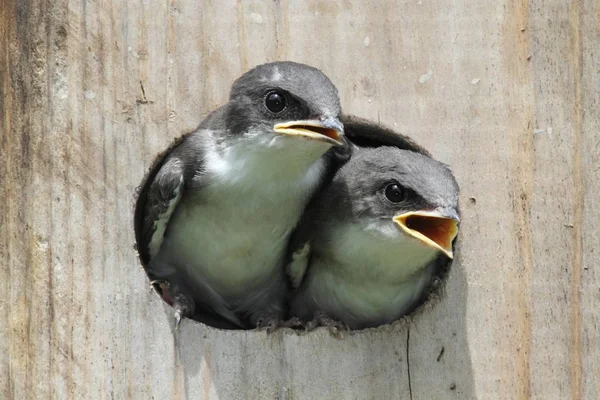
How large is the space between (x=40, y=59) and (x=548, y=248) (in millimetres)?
1665

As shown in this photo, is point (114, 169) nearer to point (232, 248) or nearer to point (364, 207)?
point (232, 248)

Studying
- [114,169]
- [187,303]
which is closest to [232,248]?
[187,303]

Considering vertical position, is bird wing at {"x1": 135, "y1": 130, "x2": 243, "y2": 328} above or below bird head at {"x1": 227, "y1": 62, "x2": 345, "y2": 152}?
below

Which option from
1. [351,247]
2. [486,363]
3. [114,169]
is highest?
[114,169]

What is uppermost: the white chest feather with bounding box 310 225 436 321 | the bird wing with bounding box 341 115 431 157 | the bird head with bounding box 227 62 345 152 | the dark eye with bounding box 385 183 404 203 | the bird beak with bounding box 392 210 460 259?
the bird head with bounding box 227 62 345 152

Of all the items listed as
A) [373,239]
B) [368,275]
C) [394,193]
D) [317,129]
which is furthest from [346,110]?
[368,275]

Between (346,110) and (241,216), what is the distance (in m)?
0.49

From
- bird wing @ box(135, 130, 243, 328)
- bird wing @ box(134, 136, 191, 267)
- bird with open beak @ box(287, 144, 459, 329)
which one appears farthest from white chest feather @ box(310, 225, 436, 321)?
bird wing @ box(134, 136, 191, 267)

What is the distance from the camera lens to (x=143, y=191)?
3773 mm

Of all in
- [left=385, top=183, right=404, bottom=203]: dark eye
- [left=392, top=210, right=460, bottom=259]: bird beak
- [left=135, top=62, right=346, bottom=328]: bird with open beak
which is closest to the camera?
[left=392, top=210, right=460, bottom=259]: bird beak

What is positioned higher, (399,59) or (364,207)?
(399,59)

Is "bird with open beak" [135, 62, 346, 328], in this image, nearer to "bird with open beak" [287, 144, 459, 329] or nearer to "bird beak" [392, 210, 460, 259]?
"bird with open beak" [287, 144, 459, 329]

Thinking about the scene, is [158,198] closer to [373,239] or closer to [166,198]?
[166,198]

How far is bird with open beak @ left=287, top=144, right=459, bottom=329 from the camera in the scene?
349 cm
